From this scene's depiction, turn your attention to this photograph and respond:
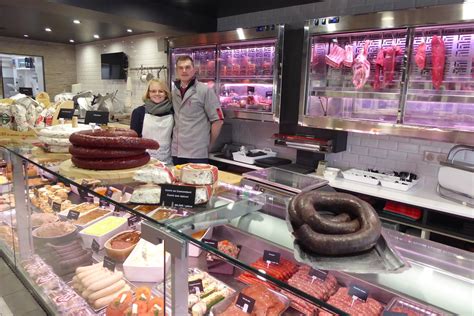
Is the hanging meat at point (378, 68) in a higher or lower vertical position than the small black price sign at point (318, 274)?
higher

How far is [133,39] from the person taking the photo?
7.14m

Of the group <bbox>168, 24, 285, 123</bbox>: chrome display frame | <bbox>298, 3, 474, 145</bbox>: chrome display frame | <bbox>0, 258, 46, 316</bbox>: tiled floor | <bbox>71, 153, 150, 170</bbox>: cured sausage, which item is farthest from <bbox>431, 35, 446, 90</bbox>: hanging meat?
<bbox>0, 258, 46, 316</bbox>: tiled floor

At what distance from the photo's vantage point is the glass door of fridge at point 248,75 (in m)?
4.40

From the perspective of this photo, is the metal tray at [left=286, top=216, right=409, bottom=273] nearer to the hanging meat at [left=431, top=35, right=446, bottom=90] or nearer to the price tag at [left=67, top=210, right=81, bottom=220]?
the price tag at [left=67, top=210, right=81, bottom=220]

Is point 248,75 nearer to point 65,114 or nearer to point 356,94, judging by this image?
point 356,94

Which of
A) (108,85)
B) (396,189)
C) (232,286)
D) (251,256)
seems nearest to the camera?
(251,256)

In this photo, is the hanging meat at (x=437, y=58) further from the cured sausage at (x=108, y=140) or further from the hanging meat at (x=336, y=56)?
the cured sausage at (x=108, y=140)

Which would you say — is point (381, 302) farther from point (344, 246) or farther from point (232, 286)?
point (232, 286)

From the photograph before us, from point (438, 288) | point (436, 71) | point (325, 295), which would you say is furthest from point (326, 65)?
point (438, 288)

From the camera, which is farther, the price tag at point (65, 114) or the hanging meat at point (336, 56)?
the hanging meat at point (336, 56)

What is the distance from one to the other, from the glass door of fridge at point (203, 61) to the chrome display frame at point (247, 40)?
0.44 feet

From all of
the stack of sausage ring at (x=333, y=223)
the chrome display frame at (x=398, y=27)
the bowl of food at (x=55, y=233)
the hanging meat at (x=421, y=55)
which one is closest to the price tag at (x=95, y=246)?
the bowl of food at (x=55, y=233)

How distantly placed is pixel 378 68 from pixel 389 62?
0.11 meters

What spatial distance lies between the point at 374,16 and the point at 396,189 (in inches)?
63.5
